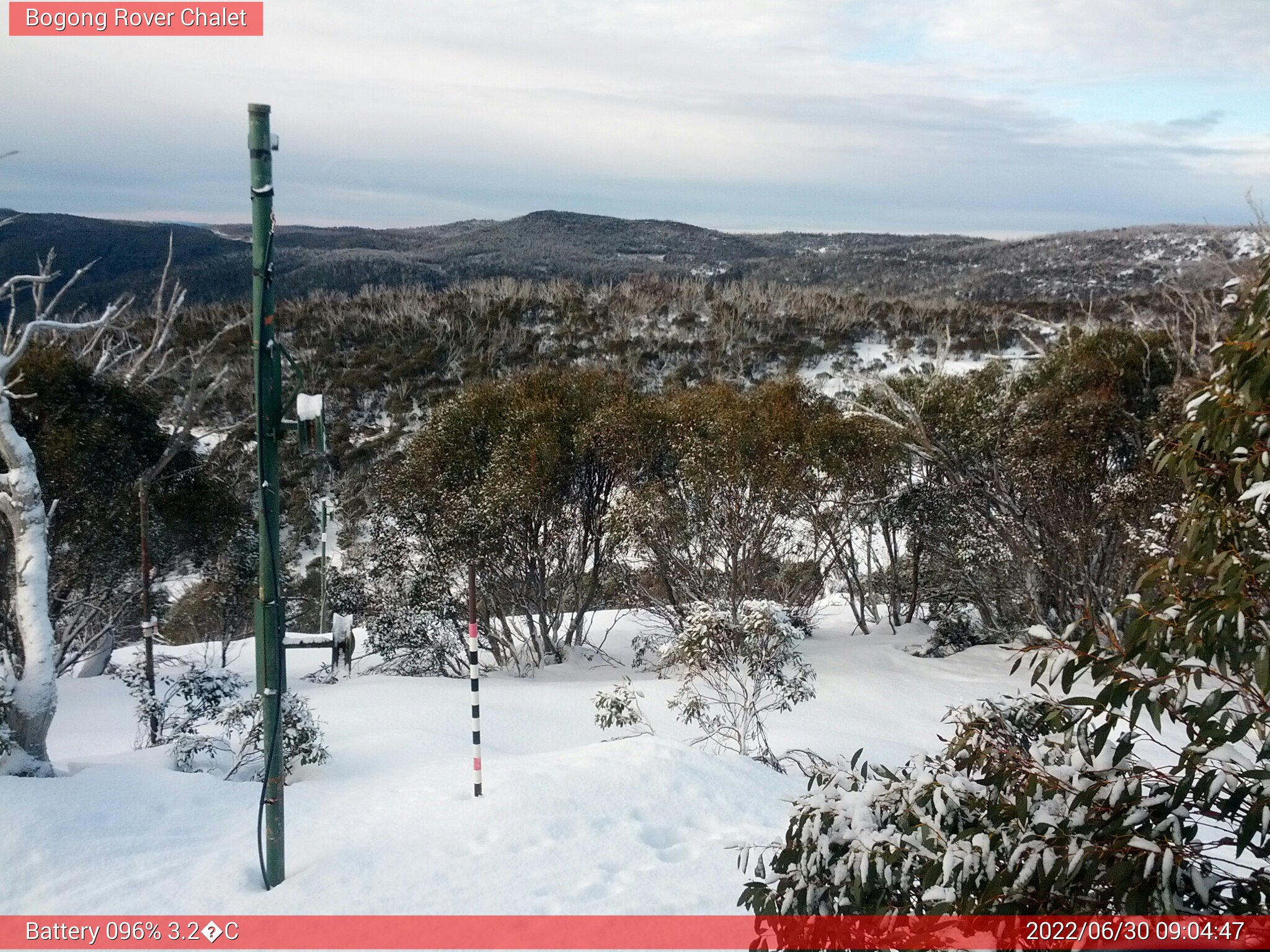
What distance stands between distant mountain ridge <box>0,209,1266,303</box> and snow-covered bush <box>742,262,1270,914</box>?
37.5 m

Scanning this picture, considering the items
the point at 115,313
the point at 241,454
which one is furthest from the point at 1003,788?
the point at 241,454

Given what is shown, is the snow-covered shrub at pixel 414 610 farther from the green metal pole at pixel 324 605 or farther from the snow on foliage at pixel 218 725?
the snow on foliage at pixel 218 725

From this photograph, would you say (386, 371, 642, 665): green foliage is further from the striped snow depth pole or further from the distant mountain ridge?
the distant mountain ridge

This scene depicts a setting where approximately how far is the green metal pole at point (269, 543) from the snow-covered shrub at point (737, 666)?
4.80 meters

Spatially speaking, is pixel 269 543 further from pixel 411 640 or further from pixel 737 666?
pixel 411 640

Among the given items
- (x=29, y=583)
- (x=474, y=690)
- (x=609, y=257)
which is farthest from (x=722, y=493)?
(x=609, y=257)

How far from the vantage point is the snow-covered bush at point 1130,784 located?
79.7 inches

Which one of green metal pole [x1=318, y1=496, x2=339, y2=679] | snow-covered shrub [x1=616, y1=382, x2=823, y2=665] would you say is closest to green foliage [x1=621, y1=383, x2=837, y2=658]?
snow-covered shrub [x1=616, y1=382, x2=823, y2=665]

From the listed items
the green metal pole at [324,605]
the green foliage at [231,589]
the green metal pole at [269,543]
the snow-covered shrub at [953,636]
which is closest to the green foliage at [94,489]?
the green foliage at [231,589]

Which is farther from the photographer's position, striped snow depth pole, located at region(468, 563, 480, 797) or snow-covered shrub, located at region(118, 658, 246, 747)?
snow-covered shrub, located at region(118, 658, 246, 747)

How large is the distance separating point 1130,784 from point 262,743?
654 centimetres

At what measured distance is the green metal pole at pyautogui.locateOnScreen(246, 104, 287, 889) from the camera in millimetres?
4098

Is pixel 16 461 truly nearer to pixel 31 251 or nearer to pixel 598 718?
pixel 598 718

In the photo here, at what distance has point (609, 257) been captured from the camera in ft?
224
